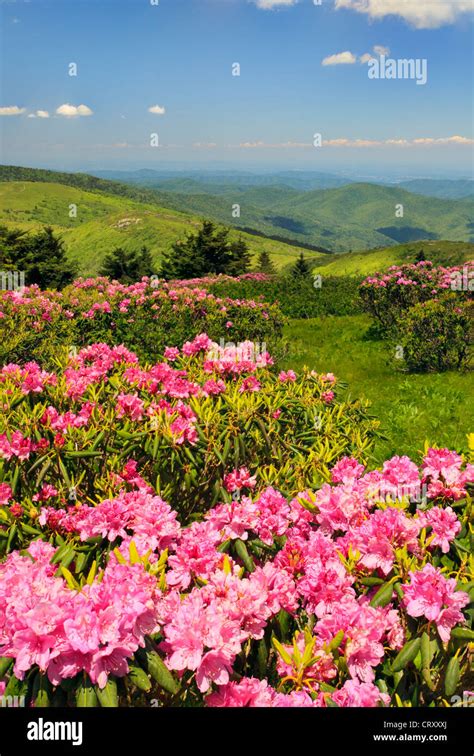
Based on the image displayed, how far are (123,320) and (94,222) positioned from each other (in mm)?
118082

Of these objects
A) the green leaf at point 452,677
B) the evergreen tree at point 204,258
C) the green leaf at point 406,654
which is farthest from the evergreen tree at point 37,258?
the green leaf at point 452,677

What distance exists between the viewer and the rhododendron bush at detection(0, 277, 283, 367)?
29.3 ft

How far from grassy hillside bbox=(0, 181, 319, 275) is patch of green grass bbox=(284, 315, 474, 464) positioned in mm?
49013

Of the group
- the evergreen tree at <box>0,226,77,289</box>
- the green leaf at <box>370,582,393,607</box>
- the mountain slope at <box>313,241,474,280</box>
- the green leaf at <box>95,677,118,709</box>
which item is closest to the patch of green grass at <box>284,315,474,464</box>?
the green leaf at <box>370,582,393,607</box>

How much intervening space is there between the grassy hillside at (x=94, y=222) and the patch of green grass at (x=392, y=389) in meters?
49.0

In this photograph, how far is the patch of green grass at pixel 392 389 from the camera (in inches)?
307

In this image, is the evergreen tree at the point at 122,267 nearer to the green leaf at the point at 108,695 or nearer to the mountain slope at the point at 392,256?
the mountain slope at the point at 392,256

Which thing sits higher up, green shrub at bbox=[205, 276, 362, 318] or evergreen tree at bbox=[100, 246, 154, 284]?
evergreen tree at bbox=[100, 246, 154, 284]

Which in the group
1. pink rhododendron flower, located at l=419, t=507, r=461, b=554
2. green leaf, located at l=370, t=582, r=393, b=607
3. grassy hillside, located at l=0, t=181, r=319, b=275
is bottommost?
green leaf, located at l=370, t=582, r=393, b=607

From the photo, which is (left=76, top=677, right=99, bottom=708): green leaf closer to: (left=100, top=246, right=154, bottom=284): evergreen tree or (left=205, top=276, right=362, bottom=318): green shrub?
(left=205, top=276, right=362, bottom=318): green shrub

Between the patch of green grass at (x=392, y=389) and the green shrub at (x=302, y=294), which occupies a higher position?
the green shrub at (x=302, y=294)

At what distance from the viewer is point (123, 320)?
10094mm
